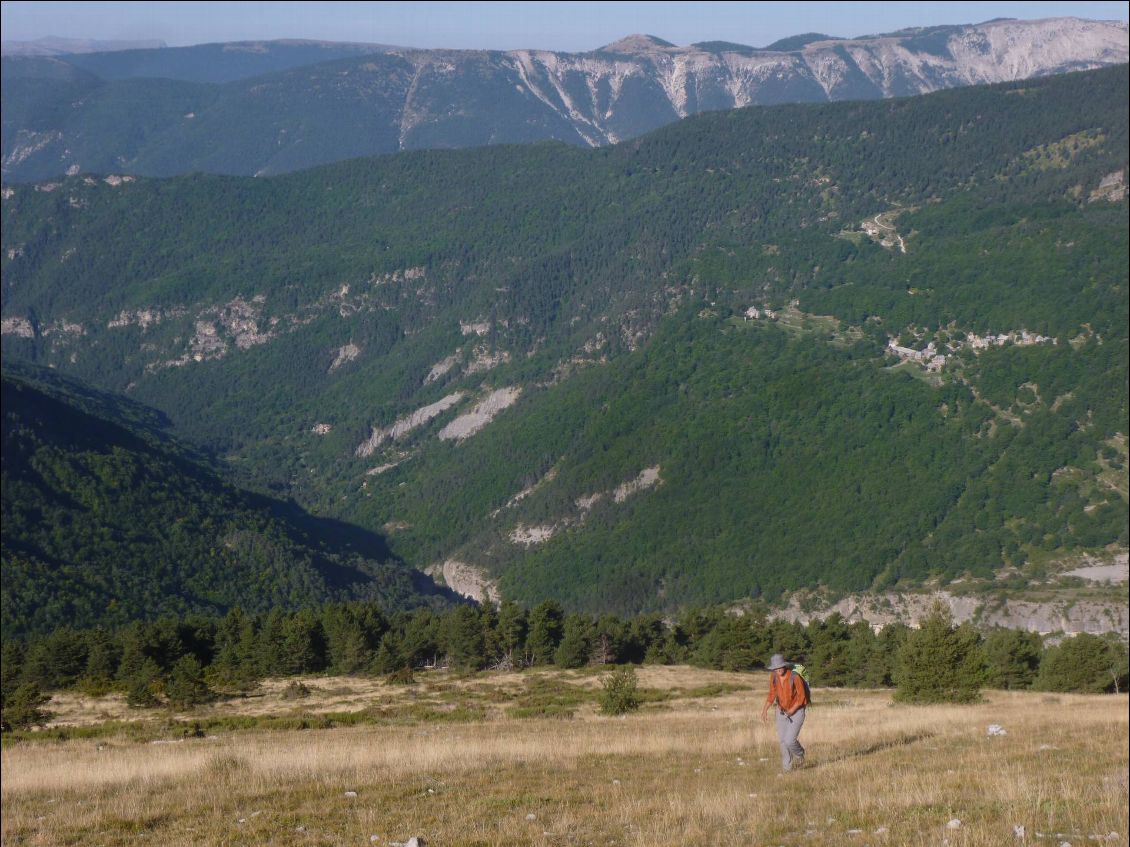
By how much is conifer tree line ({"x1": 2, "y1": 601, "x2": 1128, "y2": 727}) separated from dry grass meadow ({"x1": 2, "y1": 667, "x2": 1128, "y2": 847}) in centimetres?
3736

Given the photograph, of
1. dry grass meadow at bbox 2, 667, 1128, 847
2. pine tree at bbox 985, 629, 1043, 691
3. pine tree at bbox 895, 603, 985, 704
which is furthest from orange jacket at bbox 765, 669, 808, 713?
pine tree at bbox 985, 629, 1043, 691

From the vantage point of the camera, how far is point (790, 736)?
92.6 feet

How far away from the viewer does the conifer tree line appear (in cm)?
8531

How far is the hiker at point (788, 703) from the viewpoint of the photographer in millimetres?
27672

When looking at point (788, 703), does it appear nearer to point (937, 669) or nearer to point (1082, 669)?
point (937, 669)

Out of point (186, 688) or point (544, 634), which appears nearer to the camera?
point (186, 688)

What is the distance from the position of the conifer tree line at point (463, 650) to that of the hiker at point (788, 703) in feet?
186

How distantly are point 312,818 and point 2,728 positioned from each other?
49.2m

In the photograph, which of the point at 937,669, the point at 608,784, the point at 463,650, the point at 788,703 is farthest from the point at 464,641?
the point at 788,703

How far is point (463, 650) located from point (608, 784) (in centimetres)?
8282

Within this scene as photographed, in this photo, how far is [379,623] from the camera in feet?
388

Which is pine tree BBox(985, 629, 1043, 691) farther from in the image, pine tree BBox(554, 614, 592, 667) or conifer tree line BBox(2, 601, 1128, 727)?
pine tree BBox(554, 614, 592, 667)

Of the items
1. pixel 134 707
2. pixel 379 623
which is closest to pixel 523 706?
pixel 134 707

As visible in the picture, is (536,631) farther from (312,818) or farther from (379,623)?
(312,818)
